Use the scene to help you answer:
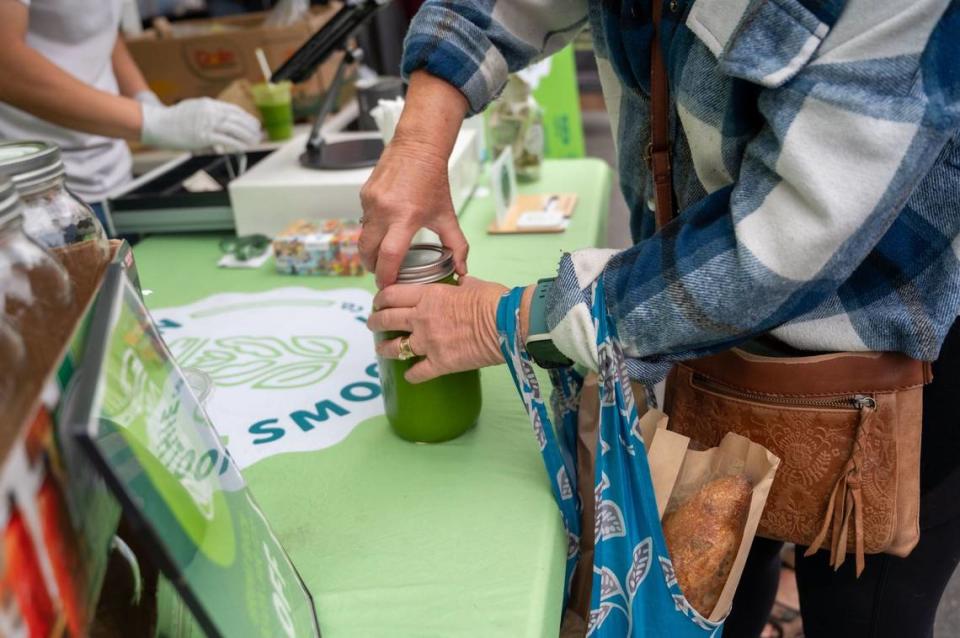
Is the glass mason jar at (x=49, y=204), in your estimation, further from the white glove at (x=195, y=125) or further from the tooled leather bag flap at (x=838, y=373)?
the white glove at (x=195, y=125)

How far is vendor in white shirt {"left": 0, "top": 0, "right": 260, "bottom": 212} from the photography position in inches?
57.6

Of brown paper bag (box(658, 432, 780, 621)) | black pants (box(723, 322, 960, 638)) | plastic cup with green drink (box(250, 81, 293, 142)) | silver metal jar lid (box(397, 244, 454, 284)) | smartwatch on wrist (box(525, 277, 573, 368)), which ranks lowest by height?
black pants (box(723, 322, 960, 638))

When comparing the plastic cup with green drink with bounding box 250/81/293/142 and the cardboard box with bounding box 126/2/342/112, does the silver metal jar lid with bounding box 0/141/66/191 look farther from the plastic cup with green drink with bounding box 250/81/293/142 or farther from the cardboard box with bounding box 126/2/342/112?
the cardboard box with bounding box 126/2/342/112

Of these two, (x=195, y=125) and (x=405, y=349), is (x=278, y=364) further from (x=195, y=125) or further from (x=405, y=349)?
(x=195, y=125)

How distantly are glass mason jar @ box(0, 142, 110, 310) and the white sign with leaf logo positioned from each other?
210 mm

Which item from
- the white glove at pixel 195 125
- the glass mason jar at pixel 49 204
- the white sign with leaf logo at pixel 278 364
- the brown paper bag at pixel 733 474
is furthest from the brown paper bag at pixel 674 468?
the white glove at pixel 195 125

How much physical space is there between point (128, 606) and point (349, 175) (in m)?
1.11

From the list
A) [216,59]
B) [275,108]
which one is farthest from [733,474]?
[216,59]

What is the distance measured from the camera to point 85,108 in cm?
151

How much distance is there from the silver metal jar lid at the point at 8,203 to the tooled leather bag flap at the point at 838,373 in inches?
23.9

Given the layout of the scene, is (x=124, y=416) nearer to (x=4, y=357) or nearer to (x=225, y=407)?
(x=4, y=357)

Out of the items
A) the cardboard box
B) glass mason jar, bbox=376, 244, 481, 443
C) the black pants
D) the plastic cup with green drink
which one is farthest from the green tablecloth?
the cardboard box

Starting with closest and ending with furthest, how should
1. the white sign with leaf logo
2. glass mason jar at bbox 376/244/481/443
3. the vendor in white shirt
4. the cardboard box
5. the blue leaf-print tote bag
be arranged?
the blue leaf-print tote bag
glass mason jar at bbox 376/244/481/443
the white sign with leaf logo
the vendor in white shirt
the cardboard box

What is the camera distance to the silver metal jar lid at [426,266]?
779mm
